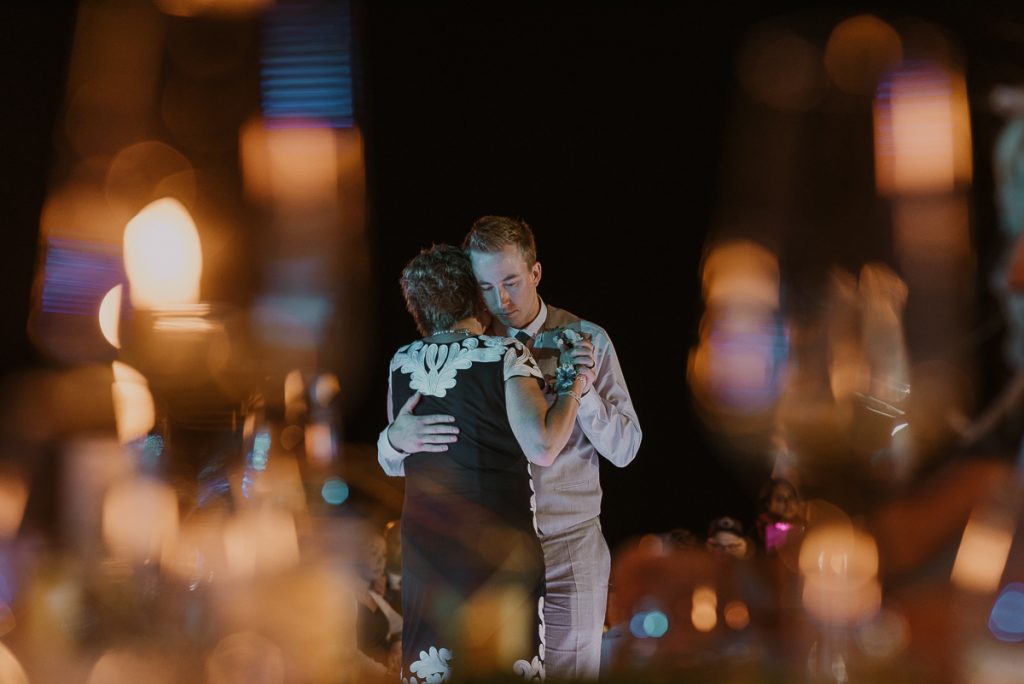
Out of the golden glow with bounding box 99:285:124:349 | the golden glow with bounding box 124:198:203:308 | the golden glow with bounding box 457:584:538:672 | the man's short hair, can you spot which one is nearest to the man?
the man's short hair

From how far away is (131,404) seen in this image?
3.89 metres

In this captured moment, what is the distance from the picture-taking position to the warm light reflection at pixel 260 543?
158 inches

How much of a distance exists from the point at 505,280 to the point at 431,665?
903 millimetres

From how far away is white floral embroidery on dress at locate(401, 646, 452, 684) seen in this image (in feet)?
6.53

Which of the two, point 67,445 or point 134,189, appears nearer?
point 67,445

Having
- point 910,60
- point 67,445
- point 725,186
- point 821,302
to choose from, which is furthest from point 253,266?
point 910,60

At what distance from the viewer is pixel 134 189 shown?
432 cm

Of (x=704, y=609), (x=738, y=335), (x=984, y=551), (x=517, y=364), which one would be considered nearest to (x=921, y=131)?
(x=738, y=335)

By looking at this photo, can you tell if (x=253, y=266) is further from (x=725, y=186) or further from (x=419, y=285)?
(x=419, y=285)

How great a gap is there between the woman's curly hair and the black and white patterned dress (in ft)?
0.30

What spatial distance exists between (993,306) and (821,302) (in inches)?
52.7

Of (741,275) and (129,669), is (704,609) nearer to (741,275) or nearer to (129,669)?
(741,275)

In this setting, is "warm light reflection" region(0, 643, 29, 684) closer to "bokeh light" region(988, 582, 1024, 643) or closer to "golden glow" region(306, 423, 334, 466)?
"golden glow" region(306, 423, 334, 466)

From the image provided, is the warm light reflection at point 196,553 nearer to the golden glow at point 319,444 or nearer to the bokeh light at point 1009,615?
the golden glow at point 319,444
